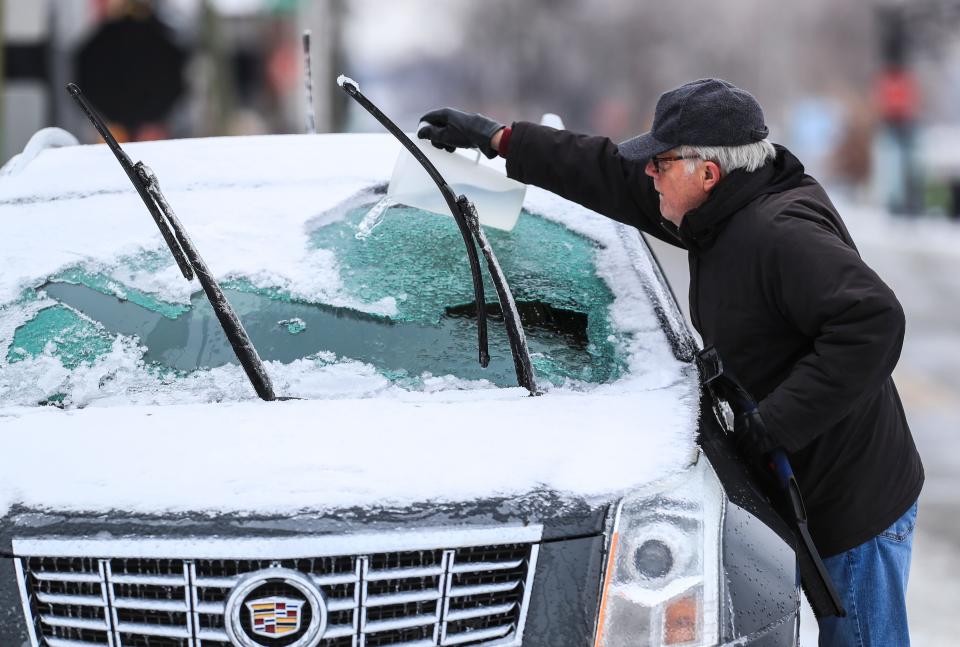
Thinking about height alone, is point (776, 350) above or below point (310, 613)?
above

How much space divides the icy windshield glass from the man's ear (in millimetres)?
395

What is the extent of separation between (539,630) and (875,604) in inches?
37.0

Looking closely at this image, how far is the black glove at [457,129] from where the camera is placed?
11.1ft

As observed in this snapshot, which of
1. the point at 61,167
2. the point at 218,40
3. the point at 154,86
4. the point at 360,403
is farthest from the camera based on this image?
the point at 218,40

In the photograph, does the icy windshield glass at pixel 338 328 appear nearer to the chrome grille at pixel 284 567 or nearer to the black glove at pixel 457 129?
the black glove at pixel 457 129

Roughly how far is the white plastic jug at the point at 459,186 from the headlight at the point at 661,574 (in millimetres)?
1151

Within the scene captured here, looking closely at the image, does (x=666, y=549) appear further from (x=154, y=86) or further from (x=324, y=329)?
(x=154, y=86)

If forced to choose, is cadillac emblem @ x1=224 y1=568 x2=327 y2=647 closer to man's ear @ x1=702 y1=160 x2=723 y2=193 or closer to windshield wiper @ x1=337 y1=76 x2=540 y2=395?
windshield wiper @ x1=337 y1=76 x2=540 y2=395

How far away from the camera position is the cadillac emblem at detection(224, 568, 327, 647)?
2.20m

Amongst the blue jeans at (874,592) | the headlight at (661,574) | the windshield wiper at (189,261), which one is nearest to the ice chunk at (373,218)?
the windshield wiper at (189,261)

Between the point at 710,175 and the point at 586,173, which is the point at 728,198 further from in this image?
the point at 586,173

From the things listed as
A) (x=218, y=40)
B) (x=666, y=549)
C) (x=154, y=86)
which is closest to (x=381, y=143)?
(x=666, y=549)

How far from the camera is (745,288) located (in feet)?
9.43

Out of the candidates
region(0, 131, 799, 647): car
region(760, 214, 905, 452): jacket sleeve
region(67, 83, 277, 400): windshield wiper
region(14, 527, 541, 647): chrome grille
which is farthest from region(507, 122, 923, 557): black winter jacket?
region(67, 83, 277, 400): windshield wiper
